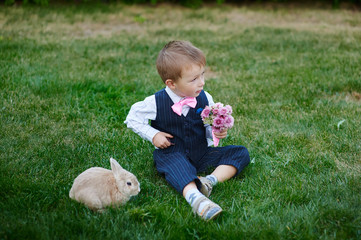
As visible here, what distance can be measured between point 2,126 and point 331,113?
11.4ft

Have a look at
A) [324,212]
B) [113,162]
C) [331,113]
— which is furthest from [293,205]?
[331,113]

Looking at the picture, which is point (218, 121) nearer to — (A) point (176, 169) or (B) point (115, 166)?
(A) point (176, 169)

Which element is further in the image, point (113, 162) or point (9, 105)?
point (9, 105)

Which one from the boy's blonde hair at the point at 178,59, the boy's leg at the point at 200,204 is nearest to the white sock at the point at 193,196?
the boy's leg at the point at 200,204

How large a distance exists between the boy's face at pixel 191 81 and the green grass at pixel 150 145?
2.38ft

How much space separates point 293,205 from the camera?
2516 mm

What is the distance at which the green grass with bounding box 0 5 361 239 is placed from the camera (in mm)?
2320

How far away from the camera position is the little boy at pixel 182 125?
281 cm

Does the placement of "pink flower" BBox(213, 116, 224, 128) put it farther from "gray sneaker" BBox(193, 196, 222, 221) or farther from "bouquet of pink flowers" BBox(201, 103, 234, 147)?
"gray sneaker" BBox(193, 196, 222, 221)

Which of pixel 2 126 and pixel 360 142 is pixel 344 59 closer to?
pixel 360 142

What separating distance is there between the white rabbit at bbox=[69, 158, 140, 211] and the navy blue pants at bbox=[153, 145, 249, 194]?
1.17 feet

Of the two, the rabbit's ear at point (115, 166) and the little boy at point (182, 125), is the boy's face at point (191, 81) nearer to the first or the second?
the little boy at point (182, 125)

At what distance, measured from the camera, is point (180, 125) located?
2959mm

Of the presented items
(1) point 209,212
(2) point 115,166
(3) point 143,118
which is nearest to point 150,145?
(3) point 143,118
